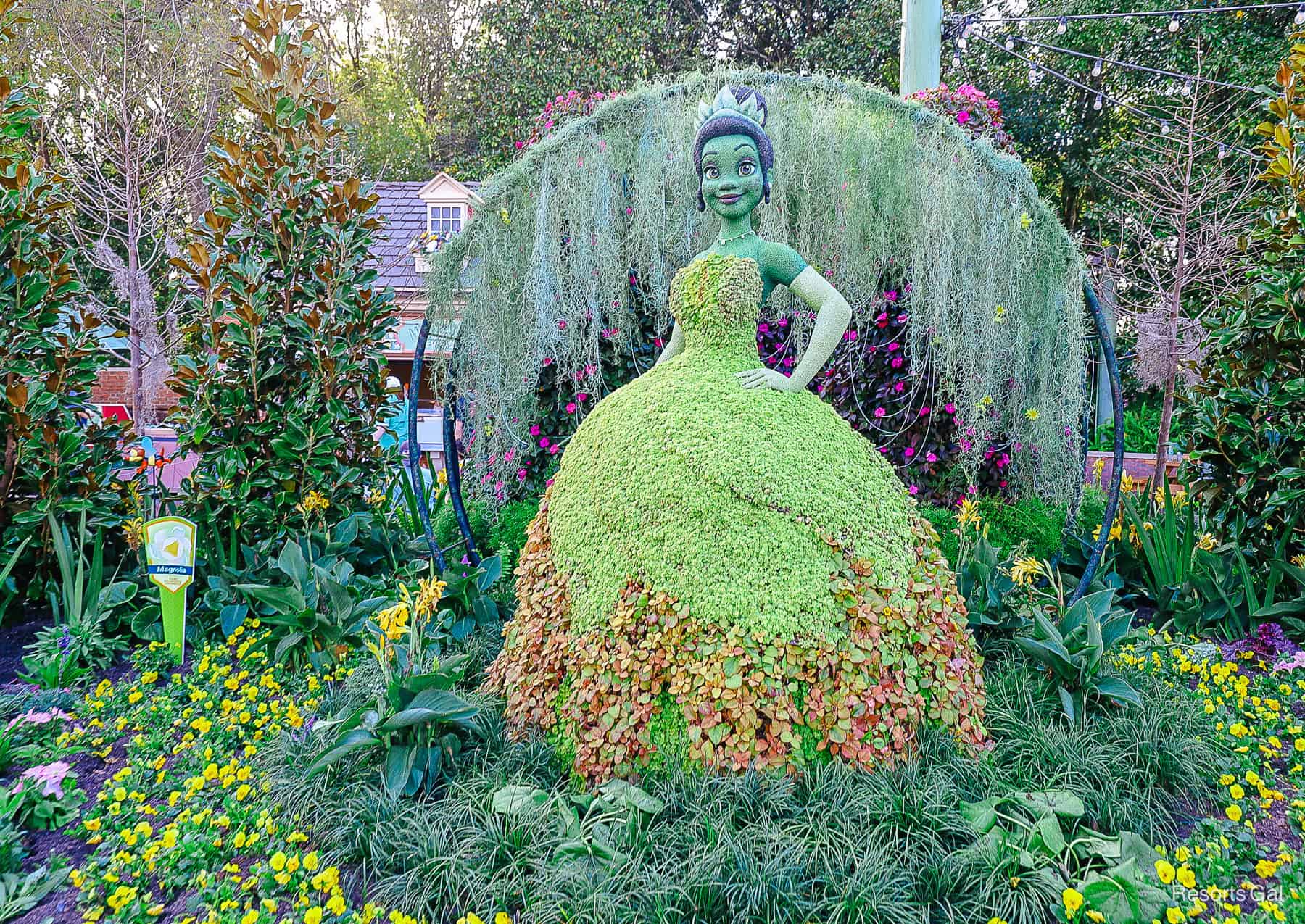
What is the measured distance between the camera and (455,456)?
4199 mm

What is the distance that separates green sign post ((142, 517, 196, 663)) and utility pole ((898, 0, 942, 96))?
4850mm

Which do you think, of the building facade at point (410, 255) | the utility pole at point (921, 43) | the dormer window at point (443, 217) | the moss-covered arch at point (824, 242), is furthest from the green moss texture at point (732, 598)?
the dormer window at point (443, 217)

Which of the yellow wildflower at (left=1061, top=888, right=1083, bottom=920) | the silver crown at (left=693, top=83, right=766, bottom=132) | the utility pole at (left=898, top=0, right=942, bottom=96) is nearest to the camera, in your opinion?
the yellow wildflower at (left=1061, top=888, right=1083, bottom=920)

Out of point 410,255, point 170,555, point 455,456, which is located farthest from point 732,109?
point 410,255

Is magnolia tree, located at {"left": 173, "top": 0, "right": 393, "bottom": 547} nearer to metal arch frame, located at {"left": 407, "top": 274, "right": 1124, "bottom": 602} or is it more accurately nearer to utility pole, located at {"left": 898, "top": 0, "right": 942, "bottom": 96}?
metal arch frame, located at {"left": 407, "top": 274, "right": 1124, "bottom": 602}

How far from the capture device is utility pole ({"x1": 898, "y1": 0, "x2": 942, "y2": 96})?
16.7 ft

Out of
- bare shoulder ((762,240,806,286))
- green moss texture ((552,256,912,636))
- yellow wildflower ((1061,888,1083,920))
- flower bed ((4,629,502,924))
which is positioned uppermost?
bare shoulder ((762,240,806,286))

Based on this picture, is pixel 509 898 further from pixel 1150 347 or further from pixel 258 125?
pixel 1150 347

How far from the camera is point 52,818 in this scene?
2.17 m

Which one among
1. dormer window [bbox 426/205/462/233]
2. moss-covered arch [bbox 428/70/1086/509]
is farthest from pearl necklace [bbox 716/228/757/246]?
dormer window [bbox 426/205/462/233]

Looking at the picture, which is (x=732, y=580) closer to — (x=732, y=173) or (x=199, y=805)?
(x=732, y=173)

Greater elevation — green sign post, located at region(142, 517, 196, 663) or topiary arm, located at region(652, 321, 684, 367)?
topiary arm, located at region(652, 321, 684, 367)

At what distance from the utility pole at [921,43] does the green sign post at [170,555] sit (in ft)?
15.9

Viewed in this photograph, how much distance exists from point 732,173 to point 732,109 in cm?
24
